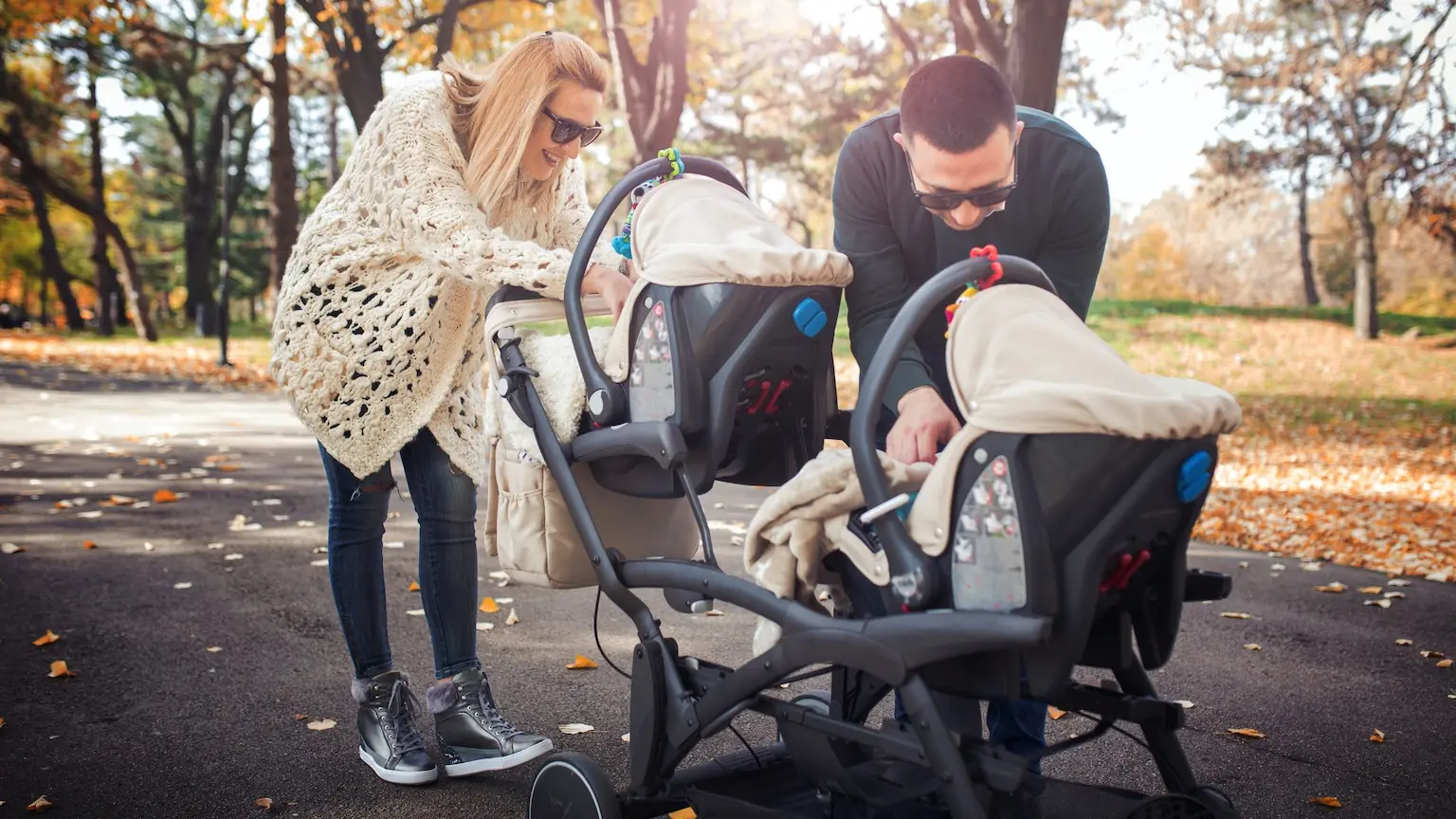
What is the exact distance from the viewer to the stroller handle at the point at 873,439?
78.3 inches

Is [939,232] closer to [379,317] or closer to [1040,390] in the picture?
[1040,390]

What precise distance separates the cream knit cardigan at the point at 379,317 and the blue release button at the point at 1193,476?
1722mm

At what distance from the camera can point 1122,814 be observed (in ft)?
7.14

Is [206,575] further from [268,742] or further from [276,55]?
[276,55]

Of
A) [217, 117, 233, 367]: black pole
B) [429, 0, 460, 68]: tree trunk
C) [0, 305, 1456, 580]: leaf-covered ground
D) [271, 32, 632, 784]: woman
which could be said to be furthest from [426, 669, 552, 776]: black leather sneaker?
[217, 117, 233, 367]: black pole

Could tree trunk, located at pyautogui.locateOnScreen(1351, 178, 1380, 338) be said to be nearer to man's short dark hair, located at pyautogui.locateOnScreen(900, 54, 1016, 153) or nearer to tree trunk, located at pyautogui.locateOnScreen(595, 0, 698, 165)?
tree trunk, located at pyautogui.locateOnScreen(595, 0, 698, 165)

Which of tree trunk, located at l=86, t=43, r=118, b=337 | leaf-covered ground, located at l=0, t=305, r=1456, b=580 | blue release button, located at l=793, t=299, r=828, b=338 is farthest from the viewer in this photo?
tree trunk, located at l=86, t=43, r=118, b=337

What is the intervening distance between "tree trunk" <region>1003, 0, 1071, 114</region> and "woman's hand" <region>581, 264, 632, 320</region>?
22.2 feet

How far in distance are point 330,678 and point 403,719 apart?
977 millimetres

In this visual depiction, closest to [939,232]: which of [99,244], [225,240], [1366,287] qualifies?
[225,240]

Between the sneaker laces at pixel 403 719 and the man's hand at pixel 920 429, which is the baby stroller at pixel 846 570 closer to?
the man's hand at pixel 920 429

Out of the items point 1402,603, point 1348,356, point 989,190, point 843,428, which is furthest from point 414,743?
point 1348,356

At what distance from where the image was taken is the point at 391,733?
338 centimetres

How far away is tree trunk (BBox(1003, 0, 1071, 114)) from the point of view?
28.7 feet
